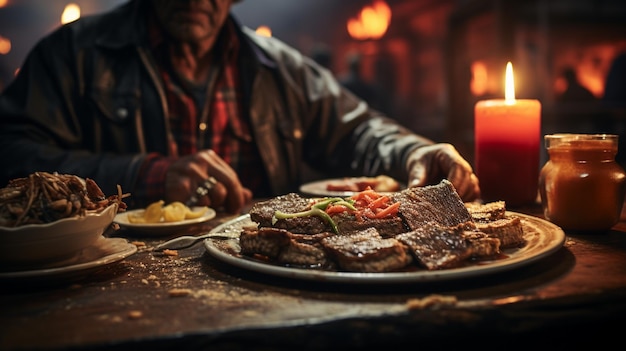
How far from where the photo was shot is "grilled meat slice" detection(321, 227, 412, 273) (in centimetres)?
107

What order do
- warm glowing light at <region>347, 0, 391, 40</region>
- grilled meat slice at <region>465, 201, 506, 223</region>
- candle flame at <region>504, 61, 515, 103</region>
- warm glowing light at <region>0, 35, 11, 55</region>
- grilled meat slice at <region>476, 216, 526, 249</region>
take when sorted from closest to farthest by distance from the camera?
grilled meat slice at <region>476, 216, 526, 249</region>
grilled meat slice at <region>465, 201, 506, 223</region>
candle flame at <region>504, 61, 515, 103</region>
warm glowing light at <region>347, 0, 391, 40</region>
warm glowing light at <region>0, 35, 11, 55</region>

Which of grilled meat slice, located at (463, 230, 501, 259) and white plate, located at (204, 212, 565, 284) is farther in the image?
grilled meat slice, located at (463, 230, 501, 259)

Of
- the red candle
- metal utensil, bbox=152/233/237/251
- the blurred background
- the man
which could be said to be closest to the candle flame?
the red candle

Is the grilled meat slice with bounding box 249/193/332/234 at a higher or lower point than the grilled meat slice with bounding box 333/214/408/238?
higher

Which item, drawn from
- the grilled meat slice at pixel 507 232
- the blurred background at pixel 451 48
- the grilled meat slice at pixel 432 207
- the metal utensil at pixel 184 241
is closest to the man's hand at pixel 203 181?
the metal utensil at pixel 184 241

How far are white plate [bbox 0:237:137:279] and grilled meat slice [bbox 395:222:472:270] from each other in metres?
0.67

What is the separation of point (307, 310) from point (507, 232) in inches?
23.7

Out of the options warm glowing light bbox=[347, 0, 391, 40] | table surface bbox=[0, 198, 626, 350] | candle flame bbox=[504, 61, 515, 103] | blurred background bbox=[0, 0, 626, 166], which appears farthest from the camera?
warm glowing light bbox=[347, 0, 391, 40]

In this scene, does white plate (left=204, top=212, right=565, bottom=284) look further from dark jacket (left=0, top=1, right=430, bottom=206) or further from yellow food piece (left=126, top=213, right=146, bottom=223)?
dark jacket (left=0, top=1, right=430, bottom=206)

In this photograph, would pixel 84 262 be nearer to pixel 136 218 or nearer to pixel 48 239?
pixel 48 239

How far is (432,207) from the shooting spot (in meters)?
1.39

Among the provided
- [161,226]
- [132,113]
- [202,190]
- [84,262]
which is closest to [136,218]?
[161,226]

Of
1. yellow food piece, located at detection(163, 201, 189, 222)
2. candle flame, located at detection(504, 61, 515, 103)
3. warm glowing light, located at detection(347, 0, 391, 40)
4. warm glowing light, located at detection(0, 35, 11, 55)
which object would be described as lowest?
yellow food piece, located at detection(163, 201, 189, 222)

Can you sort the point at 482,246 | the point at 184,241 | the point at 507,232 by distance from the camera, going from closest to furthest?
the point at 482,246 < the point at 507,232 < the point at 184,241
